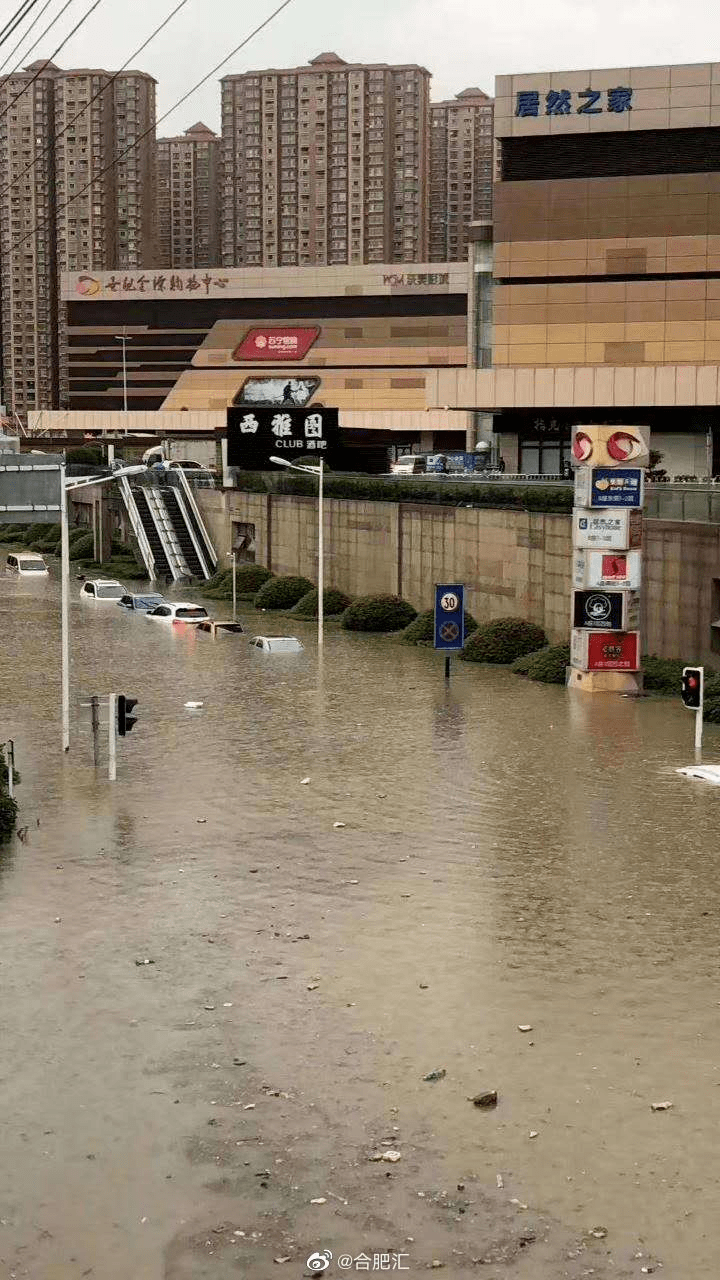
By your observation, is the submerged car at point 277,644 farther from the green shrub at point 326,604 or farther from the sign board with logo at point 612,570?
the sign board with logo at point 612,570

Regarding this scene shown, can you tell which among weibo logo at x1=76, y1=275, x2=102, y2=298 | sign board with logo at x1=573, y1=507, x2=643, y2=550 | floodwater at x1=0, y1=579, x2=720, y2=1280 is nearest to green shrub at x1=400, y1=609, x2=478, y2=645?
sign board with logo at x1=573, y1=507, x2=643, y2=550

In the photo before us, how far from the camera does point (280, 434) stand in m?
80.9

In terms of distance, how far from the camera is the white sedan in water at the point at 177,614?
212ft

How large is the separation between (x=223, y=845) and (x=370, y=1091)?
11135 millimetres

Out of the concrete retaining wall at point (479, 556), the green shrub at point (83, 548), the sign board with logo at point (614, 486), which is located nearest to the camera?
the sign board with logo at point (614, 486)

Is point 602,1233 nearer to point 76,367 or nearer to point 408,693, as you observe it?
point 408,693

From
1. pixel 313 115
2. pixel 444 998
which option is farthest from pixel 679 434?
pixel 313 115

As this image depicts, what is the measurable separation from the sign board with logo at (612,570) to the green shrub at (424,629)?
11921mm

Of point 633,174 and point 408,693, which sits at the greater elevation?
point 633,174

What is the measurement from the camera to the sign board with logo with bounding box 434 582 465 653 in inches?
1980

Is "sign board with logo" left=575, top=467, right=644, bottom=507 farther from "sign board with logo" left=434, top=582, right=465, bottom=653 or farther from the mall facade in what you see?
the mall facade

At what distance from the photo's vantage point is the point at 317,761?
37094 mm

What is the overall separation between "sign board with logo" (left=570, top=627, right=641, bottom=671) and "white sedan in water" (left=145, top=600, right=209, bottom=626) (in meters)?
21.4

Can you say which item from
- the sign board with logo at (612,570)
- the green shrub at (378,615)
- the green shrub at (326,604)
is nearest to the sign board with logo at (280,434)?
the green shrub at (326,604)
